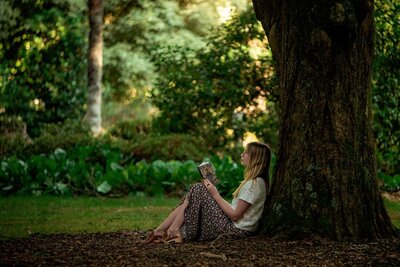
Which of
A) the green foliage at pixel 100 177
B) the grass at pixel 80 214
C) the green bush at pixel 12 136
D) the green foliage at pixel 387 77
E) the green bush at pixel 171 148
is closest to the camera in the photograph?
the grass at pixel 80 214

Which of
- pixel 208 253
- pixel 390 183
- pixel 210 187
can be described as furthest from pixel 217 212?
pixel 390 183

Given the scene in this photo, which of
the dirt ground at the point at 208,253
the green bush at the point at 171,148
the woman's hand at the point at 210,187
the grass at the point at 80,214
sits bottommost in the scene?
the dirt ground at the point at 208,253

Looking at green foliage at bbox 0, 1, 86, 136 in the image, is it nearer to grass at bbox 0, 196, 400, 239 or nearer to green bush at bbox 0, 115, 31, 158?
green bush at bbox 0, 115, 31, 158

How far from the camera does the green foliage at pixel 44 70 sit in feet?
59.9

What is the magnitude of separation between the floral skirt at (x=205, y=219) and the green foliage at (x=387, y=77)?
205 inches

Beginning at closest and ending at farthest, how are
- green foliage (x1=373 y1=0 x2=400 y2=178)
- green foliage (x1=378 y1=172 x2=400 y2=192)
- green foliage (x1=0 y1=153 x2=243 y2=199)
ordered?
green foliage (x1=373 y1=0 x2=400 y2=178) < green foliage (x1=0 y1=153 x2=243 y2=199) < green foliage (x1=378 y1=172 x2=400 y2=192)

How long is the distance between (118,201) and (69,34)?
929cm

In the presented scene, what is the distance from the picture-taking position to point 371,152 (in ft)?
21.0

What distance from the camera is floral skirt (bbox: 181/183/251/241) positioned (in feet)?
22.2

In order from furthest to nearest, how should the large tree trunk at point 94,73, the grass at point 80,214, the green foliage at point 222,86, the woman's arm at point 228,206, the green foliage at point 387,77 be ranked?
the large tree trunk at point 94,73, the green foliage at point 222,86, the green foliage at point 387,77, the grass at point 80,214, the woman's arm at point 228,206

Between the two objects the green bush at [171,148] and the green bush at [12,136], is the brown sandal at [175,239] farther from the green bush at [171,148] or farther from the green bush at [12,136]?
the green bush at [12,136]

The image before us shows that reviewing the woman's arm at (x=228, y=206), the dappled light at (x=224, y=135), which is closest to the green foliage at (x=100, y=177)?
the dappled light at (x=224, y=135)

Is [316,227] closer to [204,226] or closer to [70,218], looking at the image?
[204,226]

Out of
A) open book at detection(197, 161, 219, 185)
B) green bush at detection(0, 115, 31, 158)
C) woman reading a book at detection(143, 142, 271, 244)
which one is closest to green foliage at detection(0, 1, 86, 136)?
green bush at detection(0, 115, 31, 158)
